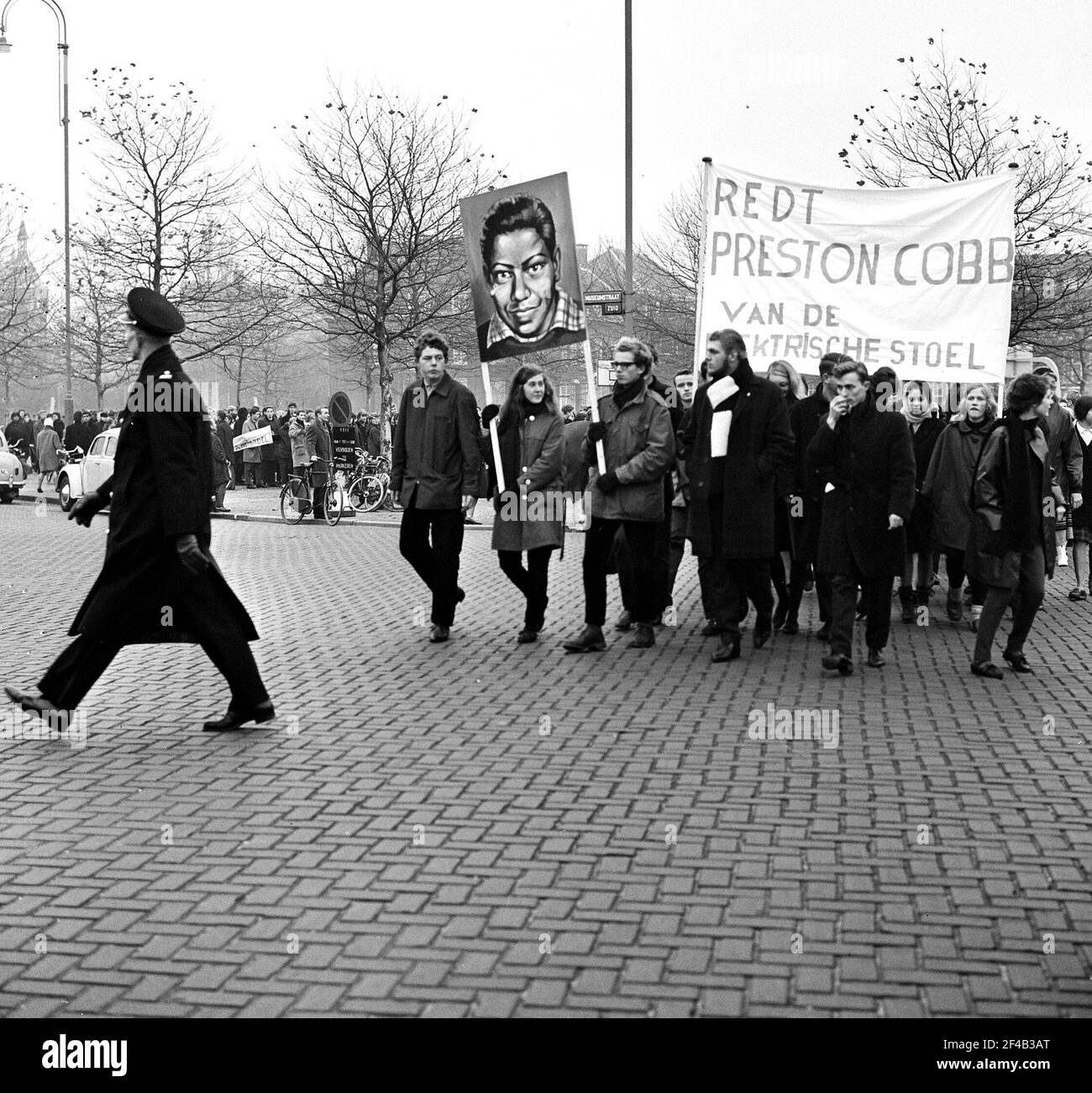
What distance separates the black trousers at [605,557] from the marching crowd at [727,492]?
0.01 metres

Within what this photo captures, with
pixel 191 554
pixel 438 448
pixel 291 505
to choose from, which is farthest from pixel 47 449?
pixel 191 554

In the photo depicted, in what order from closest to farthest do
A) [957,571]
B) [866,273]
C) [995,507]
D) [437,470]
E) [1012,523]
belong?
[1012,523] → [995,507] → [437,470] → [957,571] → [866,273]

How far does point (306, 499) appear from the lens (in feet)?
82.8

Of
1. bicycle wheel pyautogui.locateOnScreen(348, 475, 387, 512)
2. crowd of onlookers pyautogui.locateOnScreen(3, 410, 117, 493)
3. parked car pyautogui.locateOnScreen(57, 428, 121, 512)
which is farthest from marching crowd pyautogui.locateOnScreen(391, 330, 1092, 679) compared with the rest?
crowd of onlookers pyautogui.locateOnScreen(3, 410, 117, 493)

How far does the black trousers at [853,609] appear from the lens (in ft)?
30.6

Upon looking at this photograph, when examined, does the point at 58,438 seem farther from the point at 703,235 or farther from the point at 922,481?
the point at 922,481

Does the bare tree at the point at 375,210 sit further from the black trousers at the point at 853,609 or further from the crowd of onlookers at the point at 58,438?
the black trousers at the point at 853,609

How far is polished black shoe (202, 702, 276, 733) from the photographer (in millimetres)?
7465

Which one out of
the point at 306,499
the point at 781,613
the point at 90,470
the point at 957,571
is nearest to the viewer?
the point at 781,613

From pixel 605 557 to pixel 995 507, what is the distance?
244cm

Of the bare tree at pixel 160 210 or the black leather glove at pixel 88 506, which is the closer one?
the black leather glove at pixel 88 506

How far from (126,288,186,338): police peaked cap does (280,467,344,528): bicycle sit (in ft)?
56.7

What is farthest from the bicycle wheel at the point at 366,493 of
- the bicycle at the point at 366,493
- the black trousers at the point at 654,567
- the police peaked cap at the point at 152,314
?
the police peaked cap at the point at 152,314

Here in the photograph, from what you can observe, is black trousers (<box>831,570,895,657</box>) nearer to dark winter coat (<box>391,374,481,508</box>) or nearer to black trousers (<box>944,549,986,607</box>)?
dark winter coat (<box>391,374,481,508</box>)
